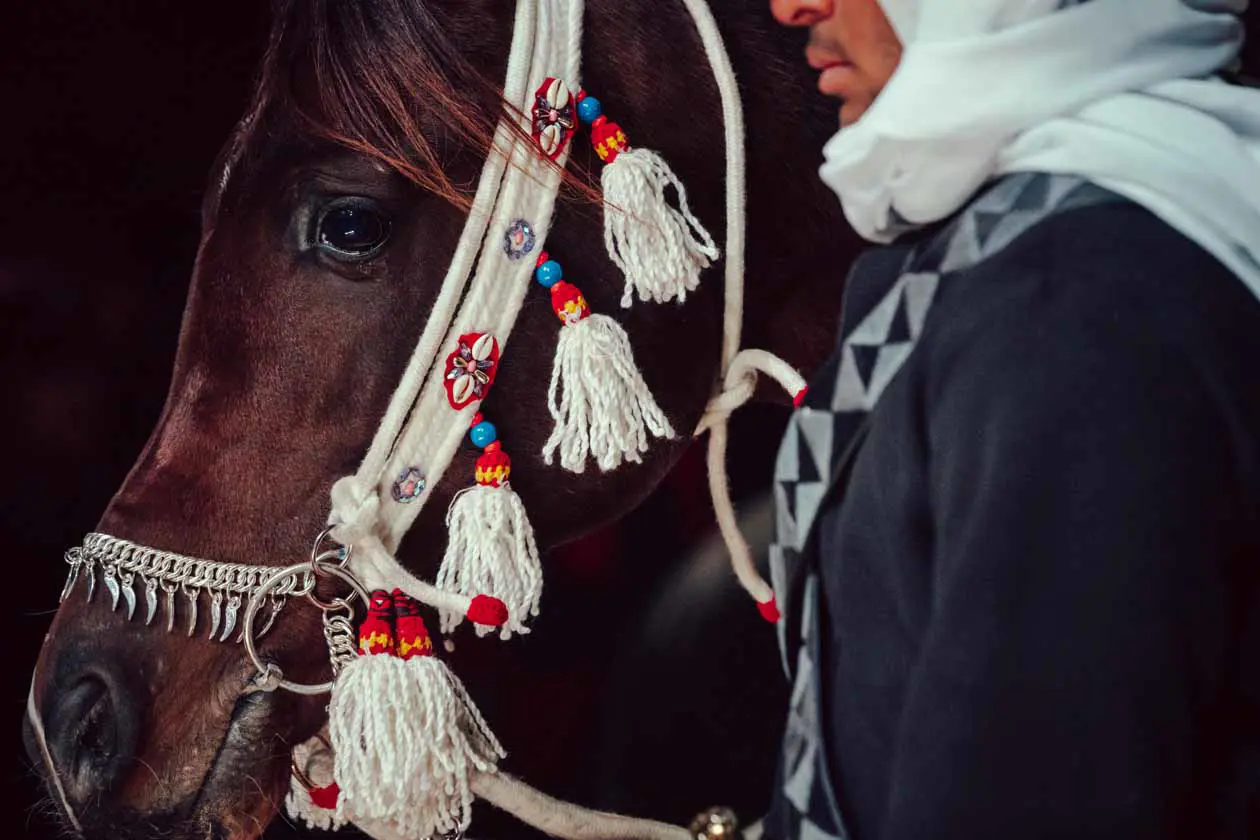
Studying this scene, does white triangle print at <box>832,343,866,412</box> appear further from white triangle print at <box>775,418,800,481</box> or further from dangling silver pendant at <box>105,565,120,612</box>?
dangling silver pendant at <box>105,565,120,612</box>

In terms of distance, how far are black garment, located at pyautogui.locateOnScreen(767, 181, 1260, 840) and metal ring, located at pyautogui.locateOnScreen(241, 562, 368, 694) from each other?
14.2 inches

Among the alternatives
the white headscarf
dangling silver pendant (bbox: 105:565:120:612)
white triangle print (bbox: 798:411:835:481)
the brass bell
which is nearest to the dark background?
the brass bell

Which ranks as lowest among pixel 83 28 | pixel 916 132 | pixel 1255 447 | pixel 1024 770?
pixel 1024 770

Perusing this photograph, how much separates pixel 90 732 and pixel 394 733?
197mm

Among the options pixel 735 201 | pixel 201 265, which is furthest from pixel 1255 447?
pixel 201 265

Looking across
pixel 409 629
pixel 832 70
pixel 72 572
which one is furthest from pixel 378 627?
pixel 832 70

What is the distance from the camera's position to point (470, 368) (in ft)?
2.16

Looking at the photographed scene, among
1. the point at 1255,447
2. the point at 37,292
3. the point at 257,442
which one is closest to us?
the point at 1255,447

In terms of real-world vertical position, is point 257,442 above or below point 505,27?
below

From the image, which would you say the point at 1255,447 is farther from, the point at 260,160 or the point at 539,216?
the point at 260,160

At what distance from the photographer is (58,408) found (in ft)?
2.55

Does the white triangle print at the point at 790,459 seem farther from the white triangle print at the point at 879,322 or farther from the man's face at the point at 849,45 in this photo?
the man's face at the point at 849,45

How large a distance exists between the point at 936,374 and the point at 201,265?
0.49 metres

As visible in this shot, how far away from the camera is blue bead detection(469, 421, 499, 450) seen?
662 mm
